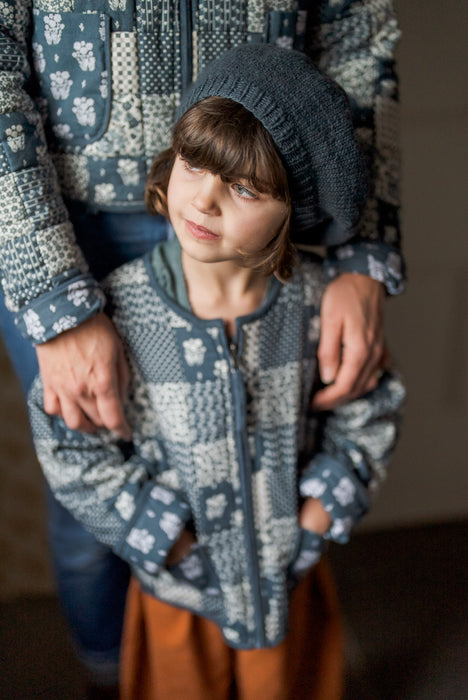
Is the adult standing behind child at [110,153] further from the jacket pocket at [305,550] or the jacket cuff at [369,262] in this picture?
the jacket pocket at [305,550]

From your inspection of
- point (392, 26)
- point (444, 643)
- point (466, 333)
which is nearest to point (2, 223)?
point (392, 26)

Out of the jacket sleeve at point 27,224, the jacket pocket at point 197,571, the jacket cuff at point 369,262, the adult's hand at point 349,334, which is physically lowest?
the jacket pocket at point 197,571

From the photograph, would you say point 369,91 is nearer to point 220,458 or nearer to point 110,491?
point 220,458

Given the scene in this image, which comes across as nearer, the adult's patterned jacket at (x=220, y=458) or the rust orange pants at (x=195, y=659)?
the adult's patterned jacket at (x=220, y=458)

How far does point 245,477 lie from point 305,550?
16 centimetres

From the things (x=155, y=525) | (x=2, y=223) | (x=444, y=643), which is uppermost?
(x=2, y=223)

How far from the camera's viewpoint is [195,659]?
974 millimetres

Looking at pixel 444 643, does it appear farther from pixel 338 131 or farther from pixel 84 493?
pixel 338 131

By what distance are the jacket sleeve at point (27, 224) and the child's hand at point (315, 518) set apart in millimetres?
423

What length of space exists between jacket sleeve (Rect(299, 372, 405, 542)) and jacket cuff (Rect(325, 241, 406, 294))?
17 centimetres

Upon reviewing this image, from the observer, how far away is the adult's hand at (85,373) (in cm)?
77

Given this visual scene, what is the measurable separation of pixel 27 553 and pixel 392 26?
1327 mm

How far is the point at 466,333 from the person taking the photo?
5.12 feet

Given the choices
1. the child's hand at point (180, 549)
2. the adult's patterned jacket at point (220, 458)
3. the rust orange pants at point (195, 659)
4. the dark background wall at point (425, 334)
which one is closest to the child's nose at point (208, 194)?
the adult's patterned jacket at point (220, 458)
